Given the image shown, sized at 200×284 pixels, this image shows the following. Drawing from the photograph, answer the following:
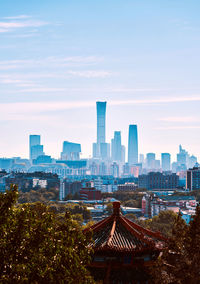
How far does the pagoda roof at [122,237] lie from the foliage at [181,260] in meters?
0.45

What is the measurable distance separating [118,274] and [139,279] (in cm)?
74

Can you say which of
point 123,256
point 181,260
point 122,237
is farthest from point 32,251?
point 181,260

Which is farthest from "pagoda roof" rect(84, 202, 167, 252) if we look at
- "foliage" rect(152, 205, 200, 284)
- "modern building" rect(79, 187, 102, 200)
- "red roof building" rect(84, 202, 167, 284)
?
"modern building" rect(79, 187, 102, 200)

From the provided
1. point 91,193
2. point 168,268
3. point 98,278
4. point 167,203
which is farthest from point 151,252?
point 91,193

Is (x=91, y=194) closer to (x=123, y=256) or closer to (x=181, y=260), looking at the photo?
(x=181, y=260)

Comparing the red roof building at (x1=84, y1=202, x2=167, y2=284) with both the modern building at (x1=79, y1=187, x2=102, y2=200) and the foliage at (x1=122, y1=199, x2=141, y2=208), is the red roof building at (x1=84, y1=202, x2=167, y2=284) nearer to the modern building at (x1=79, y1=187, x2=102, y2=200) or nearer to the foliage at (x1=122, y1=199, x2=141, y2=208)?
the foliage at (x1=122, y1=199, x2=141, y2=208)

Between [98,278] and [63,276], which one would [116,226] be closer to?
[98,278]

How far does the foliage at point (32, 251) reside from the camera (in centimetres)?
1423

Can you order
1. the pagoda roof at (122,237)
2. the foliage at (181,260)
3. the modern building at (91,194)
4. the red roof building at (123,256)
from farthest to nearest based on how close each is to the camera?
the modern building at (91,194), the pagoda roof at (122,237), the red roof building at (123,256), the foliage at (181,260)

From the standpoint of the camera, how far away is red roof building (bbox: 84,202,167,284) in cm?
1895

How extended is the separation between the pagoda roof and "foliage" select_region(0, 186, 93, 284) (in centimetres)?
322

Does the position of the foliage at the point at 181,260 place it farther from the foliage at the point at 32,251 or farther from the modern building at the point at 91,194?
the modern building at the point at 91,194

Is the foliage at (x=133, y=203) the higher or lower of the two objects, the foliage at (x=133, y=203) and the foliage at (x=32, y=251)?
the lower

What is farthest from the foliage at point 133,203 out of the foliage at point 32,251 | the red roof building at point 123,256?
the foliage at point 32,251
